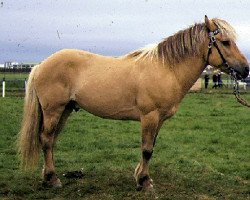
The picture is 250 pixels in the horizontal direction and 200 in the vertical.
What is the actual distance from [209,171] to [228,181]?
0.83 m

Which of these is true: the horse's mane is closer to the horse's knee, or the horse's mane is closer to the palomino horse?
the palomino horse

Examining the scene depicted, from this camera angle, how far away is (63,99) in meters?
7.77

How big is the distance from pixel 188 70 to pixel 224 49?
0.60 metres

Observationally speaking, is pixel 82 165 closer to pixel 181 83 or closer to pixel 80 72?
pixel 80 72

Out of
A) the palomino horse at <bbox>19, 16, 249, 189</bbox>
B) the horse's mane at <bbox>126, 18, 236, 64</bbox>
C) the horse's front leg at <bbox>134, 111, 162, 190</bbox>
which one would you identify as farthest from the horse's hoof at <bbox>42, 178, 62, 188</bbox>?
the horse's mane at <bbox>126, 18, 236, 64</bbox>

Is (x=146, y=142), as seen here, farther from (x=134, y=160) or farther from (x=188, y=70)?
(x=134, y=160)

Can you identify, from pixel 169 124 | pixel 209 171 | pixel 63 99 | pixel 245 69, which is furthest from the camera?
pixel 169 124

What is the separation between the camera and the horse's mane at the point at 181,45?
736cm

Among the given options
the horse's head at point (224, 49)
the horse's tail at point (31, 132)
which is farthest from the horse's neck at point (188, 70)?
the horse's tail at point (31, 132)

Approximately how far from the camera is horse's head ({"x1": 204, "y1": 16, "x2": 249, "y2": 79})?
712 cm

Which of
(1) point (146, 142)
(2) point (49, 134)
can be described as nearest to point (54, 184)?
(2) point (49, 134)

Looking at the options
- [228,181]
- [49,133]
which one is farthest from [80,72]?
[228,181]

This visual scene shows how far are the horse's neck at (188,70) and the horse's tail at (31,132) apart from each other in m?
2.30

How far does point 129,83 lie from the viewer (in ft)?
24.3
